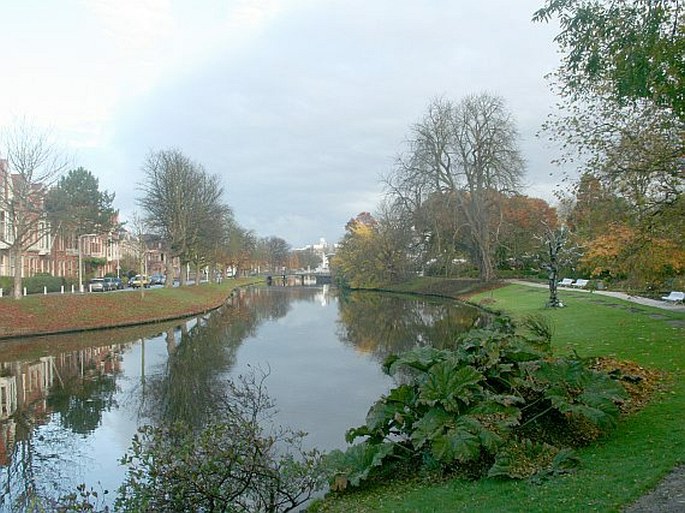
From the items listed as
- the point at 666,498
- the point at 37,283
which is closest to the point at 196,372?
the point at 666,498

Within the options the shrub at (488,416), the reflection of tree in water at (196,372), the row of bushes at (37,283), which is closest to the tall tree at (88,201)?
the row of bushes at (37,283)

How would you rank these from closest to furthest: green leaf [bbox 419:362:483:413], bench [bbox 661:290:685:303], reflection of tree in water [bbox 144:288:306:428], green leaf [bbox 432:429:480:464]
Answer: green leaf [bbox 432:429:480:464] → green leaf [bbox 419:362:483:413] → reflection of tree in water [bbox 144:288:306:428] → bench [bbox 661:290:685:303]

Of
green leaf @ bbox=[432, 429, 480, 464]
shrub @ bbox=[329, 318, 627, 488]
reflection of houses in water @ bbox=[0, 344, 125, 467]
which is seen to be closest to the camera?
green leaf @ bbox=[432, 429, 480, 464]

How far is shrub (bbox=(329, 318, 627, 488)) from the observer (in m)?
6.97

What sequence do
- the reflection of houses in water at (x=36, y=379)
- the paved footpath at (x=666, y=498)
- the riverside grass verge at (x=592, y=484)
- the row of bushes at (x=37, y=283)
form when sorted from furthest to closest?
the row of bushes at (x=37, y=283), the reflection of houses in water at (x=36, y=379), the riverside grass verge at (x=592, y=484), the paved footpath at (x=666, y=498)

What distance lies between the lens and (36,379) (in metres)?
A: 17.0

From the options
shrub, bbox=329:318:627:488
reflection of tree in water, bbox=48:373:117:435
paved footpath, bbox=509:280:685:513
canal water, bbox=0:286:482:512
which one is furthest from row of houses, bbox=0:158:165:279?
paved footpath, bbox=509:280:685:513

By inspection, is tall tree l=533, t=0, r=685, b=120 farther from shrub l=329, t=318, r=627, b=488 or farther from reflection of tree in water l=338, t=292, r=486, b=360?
reflection of tree in water l=338, t=292, r=486, b=360

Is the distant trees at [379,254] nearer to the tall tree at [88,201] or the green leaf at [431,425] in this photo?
the tall tree at [88,201]

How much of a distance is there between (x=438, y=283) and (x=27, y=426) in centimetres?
4997

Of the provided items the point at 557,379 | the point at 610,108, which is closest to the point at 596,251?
the point at 610,108

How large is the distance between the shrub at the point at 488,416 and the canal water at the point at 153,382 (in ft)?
8.15

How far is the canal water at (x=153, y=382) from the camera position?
32.6 ft

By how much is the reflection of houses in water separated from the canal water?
0.11ft
